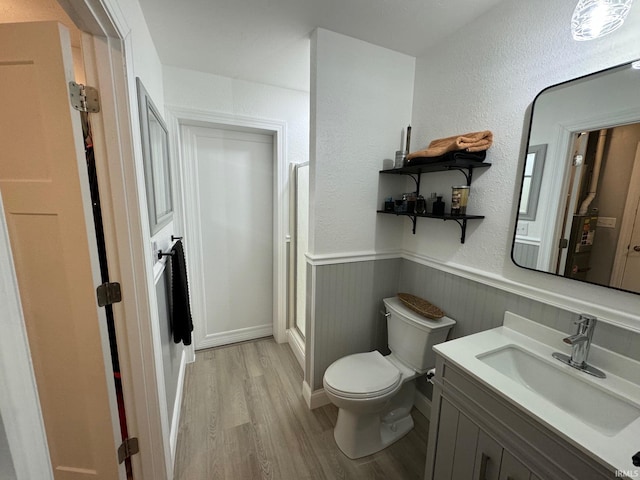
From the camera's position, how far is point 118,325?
3.75 feet

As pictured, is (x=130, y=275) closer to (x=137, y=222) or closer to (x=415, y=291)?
(x=137, y=222)

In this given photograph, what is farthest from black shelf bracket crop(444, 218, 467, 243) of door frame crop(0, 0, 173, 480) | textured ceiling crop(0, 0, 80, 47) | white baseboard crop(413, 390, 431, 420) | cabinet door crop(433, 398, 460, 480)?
textured ceiling crop(0, 0, 80, 47)

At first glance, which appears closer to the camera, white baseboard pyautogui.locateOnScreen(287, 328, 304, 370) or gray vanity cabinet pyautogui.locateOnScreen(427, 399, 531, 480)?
gray vanity cabinet pyautogui.locateOnScreen(427, 399, 531, 480)

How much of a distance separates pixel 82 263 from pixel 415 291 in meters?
1.82

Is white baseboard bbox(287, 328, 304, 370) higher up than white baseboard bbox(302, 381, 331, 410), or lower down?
higher up

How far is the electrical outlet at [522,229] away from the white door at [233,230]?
1867mm

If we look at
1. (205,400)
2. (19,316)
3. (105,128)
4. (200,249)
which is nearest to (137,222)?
(105,128)

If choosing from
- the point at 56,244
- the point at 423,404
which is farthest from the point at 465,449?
the point at 56,244

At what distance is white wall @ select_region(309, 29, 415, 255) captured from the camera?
5.25ft

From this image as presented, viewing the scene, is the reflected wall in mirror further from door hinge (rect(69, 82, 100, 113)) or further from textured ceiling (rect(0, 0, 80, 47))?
textured ceiling (rect(0, 0, 80, 47))

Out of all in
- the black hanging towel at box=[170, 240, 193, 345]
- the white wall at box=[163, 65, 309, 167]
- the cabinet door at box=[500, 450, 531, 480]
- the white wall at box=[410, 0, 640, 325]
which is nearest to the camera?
the cabinet door at box=[500, 450, 531, 480]

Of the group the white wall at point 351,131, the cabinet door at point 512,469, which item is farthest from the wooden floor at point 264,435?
the white wall at point 351,131

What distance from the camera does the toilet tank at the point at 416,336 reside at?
1556 mm

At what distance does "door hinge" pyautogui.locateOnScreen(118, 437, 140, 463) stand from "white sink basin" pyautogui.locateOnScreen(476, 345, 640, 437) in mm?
1590
